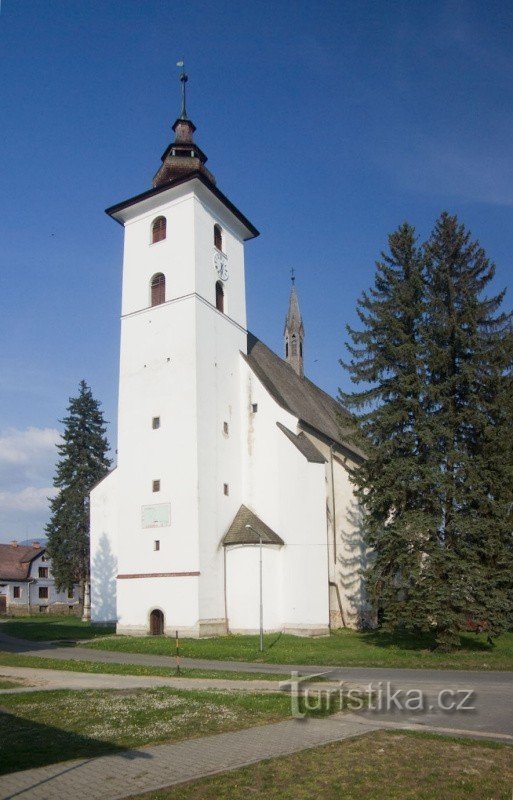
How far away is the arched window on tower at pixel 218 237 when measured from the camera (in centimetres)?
3192

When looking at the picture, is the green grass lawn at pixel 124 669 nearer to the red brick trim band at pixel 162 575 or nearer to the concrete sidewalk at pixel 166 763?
the concrete sidewalk at pixel 166 763

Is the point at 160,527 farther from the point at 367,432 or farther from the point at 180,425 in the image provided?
the point at 367,432

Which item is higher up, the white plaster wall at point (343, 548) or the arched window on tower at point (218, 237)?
the arched window on tower at point (218, 237)

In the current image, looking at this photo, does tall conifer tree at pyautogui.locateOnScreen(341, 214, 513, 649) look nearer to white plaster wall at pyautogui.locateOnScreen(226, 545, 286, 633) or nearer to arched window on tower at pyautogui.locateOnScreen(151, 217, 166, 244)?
white plaster wall at pyautogui.locateOnScreen(226, 545, 286, 633)

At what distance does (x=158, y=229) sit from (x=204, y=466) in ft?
38.8

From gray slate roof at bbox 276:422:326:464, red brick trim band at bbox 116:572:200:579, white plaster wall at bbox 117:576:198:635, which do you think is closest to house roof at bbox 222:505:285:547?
red brick trim band at bbox 116:572:200:579

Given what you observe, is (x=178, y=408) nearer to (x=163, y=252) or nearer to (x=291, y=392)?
(x=163, y=252)

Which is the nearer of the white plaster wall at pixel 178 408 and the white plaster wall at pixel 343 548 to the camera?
the white plaster wall at pixel 178 408

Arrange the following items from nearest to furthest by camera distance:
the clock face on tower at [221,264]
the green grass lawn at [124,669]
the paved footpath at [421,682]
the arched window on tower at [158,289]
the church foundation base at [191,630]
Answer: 1. the paved footpath at [421,682]
2. the green grass lawn at [124,669]
3. the church foundation base at [191,630]
4. the arched window on tower at [158,289]
5. the clock face on tower at [221,264]

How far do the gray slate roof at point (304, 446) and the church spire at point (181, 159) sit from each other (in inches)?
490

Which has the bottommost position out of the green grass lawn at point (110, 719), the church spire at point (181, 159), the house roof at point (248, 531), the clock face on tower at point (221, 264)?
the green grass lawn at point (110, 719)

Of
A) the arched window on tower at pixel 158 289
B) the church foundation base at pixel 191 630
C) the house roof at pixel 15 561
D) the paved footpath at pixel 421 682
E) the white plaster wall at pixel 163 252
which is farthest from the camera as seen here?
the house roof at pixel 15 561

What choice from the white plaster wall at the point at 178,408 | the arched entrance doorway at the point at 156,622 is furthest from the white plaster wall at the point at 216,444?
the arched entrance doorway at the point at 156,622

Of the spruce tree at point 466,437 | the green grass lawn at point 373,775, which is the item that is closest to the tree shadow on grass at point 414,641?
the spruce tree at point 466,437
